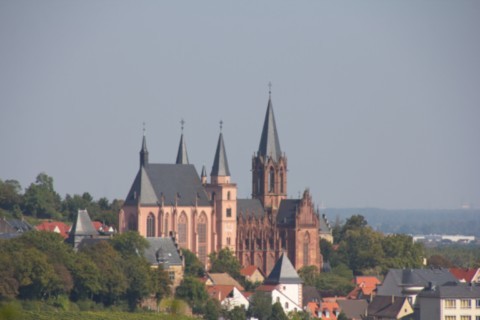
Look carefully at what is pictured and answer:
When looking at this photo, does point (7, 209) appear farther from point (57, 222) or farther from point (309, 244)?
point (309, 244)

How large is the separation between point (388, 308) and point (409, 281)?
5501mm

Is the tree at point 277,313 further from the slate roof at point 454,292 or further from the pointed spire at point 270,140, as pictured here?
the pointed spire at point 270,140

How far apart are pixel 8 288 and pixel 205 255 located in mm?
44848

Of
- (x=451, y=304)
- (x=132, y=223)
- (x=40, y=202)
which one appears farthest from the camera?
(x=40, y=202)

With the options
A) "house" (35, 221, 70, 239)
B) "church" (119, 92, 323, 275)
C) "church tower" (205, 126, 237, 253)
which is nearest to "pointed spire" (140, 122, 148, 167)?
"church" (119, 92, 323, 275)

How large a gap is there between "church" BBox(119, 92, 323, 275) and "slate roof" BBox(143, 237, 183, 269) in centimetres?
1095


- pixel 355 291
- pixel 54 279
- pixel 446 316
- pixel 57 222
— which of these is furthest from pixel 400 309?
pixel 57 222

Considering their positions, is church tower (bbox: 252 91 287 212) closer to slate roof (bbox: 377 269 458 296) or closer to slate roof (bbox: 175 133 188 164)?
slate roof (bbox: 175 133 188 164)

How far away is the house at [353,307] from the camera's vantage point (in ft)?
332

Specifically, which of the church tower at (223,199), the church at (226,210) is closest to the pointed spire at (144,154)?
the church at (226,210)

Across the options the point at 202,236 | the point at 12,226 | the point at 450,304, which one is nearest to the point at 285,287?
the point at 450,304

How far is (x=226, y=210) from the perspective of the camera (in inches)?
5069

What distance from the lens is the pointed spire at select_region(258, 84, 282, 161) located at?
134000mm

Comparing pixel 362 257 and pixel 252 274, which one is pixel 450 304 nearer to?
pixel 252 274
